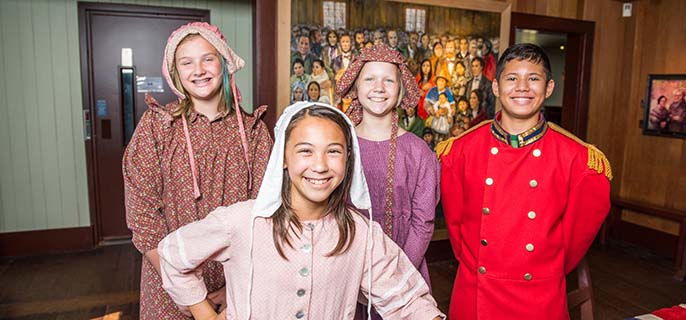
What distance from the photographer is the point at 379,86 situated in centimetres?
191

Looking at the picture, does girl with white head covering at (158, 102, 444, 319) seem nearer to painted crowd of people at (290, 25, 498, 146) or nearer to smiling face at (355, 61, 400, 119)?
smiling face at (355, 61, 400, 119)

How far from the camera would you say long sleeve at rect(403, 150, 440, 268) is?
1930mm

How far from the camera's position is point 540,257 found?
1.90 m

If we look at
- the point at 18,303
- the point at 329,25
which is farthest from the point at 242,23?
the point at 18,303

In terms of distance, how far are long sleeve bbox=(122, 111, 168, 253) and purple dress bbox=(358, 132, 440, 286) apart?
78 centimetres

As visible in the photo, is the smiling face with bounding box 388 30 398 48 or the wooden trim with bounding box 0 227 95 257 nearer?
the smiling face with bounding box 388 30 398 48

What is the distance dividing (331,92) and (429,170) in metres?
1.98

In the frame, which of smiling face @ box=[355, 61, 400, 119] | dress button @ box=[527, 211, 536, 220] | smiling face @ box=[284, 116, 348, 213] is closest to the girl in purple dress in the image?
smiling face @ box=[355, 61, 400, 119]

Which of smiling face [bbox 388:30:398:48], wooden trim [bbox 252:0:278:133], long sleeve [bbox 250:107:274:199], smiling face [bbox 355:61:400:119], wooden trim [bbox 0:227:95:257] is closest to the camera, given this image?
long sleeve [bbox 250:107:274:199]

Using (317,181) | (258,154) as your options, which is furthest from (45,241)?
(317,181)

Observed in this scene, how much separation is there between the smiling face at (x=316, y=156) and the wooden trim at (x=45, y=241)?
407cm

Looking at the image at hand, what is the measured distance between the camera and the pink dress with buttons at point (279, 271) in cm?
133

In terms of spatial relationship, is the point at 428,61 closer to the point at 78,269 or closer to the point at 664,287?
the point at 664,287

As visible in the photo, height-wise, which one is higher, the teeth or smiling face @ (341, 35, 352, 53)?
smiling face @ (341, 35, 352, 53)
